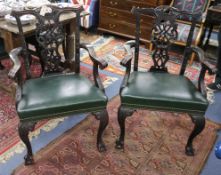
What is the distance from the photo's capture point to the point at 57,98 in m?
1.79

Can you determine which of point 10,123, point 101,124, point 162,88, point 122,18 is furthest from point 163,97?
point 122,18

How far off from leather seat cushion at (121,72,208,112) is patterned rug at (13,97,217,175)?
1.41 ft

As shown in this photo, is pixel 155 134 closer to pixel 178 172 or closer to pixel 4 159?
pixel 178 172

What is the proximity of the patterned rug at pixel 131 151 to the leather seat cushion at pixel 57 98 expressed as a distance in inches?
16.5

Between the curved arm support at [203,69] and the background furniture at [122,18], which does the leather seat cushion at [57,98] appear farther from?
the background furniture at [122,18]

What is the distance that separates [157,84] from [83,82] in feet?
1.88

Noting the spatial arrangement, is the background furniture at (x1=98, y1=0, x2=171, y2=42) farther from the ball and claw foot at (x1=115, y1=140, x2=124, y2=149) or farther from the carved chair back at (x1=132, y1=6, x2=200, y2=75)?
the ball and claw foot at (x1=115, y1=140, x2=124, y2=149)

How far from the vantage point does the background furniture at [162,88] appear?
6.17 feet

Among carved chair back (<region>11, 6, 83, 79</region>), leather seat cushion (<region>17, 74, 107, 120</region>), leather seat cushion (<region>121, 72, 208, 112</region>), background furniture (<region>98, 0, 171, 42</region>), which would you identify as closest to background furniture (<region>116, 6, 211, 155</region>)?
leather seat cushion (<region>121, 72, 208, 112</region>)

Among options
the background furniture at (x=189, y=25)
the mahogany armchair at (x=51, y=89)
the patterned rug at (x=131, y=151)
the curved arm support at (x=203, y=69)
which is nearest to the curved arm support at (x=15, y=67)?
the mahogany armchair at (x=51, y=89)

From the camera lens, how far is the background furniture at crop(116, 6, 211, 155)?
6.17ft

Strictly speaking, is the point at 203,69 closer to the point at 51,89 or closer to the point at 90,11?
the point at 51,89

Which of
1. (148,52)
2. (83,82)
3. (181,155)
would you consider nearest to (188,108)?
(181,155)

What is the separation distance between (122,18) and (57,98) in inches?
98.9
